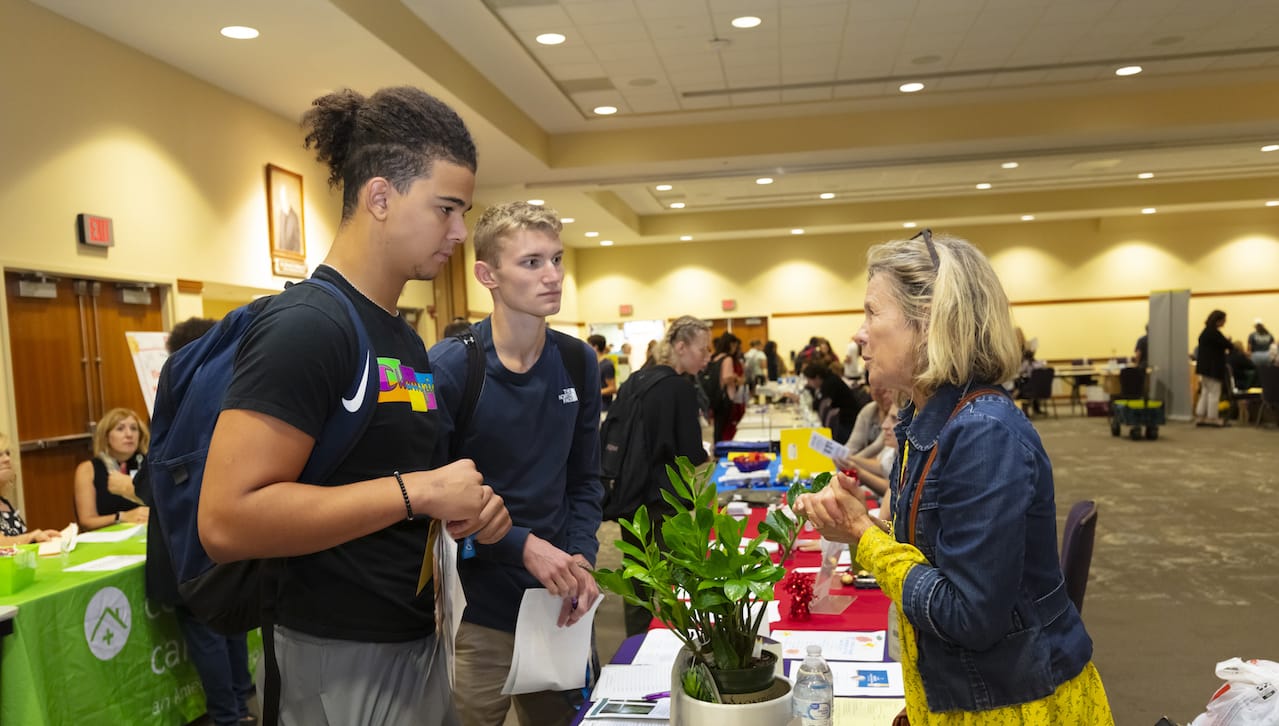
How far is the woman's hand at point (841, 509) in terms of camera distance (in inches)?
58.5

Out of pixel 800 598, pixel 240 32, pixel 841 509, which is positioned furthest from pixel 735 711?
pixel 240 32

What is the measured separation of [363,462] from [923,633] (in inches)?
35.7

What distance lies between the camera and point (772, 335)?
63.8 ft

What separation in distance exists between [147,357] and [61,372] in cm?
56

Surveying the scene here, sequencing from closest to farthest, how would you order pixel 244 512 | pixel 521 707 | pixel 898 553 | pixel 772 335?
pixel 244 512 < pixel 898 553 < pixel 521 707 < pixel 772 335

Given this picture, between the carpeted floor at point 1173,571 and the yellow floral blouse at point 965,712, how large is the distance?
103 inches

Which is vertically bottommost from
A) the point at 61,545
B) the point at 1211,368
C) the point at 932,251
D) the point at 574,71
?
the point at 1211,368

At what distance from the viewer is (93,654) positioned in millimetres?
3348

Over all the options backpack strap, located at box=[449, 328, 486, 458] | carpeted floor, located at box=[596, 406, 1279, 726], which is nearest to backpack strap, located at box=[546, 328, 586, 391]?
backpack strap, located at box=[449, 328, 486, 458]

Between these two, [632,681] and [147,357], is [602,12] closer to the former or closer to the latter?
[147,357]

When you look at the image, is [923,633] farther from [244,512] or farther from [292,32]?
[292,32]

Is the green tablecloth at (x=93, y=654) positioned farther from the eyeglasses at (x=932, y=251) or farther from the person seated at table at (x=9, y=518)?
the eyeglasses at (x=932, y=251)

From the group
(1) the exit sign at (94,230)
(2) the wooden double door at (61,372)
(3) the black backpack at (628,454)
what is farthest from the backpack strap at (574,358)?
(1) the exit sign at (94,230)

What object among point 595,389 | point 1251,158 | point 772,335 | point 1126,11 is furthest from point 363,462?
point 772,335
